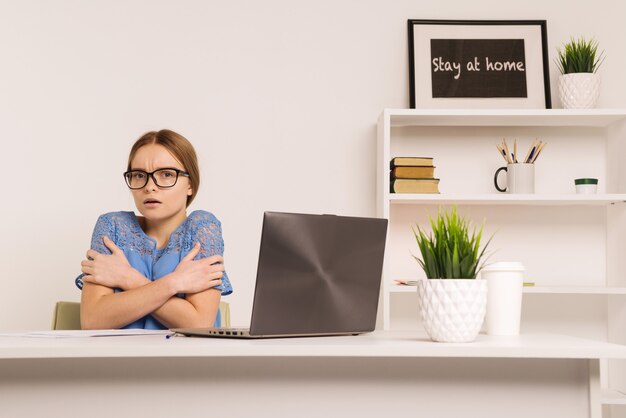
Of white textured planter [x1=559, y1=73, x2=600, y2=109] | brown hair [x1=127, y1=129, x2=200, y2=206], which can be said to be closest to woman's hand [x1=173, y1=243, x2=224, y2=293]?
brown hair [x1=127, y1=129, x2=200, y2=206]

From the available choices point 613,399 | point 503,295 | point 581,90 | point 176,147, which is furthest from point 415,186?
point 503,295

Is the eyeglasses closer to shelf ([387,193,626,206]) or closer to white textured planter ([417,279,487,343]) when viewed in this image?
white textured planter ([417,279,487,343])

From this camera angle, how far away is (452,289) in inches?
56.8

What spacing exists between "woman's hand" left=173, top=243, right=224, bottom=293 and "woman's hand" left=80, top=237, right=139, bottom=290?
141mm

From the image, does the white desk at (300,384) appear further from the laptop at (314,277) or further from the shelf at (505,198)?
the shelf at (505,198)

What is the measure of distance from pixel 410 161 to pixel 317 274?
1871mm

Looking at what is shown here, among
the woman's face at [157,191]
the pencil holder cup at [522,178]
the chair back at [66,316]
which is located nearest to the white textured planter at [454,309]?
the woman's face at [157,191]

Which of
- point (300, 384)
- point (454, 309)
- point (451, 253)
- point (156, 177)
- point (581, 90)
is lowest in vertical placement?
point (300, 384)

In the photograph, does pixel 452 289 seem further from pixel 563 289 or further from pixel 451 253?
pixel 563 289

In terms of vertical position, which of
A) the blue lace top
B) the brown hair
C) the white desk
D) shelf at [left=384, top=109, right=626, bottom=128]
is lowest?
the white desk

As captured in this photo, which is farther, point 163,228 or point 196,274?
point 163,228

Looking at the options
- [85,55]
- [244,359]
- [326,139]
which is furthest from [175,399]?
[85,55]

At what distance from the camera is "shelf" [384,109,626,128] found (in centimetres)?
332

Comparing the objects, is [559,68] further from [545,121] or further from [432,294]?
[432,294]
